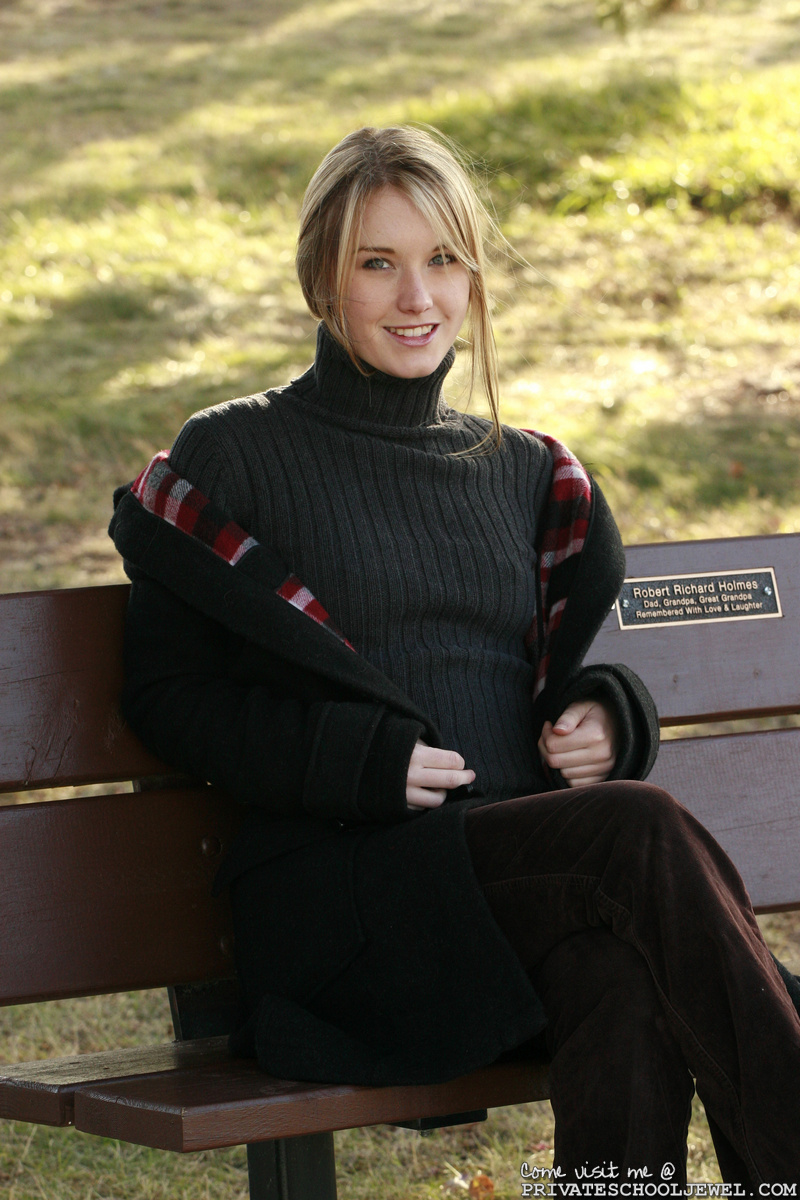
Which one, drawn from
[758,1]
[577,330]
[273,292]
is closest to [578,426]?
[577,330]

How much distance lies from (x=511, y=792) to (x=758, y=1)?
604 inches

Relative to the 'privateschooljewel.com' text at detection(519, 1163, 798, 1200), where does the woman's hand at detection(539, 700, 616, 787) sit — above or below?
above

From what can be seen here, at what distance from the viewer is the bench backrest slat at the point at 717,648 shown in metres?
2.72

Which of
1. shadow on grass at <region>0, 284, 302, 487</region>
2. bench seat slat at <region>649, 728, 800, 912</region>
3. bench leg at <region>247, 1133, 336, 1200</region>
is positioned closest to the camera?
bench leg at <region>247, 1133, 336, 1200</region>

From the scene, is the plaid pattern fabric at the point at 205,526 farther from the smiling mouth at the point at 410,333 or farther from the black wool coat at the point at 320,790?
the smiling mouth at the point at 410,333

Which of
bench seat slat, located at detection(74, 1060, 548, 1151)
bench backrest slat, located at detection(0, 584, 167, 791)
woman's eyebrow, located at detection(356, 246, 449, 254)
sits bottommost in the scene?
bench seat slat, located at detection(74, 1060, 548, 1151)

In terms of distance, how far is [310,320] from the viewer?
778cm

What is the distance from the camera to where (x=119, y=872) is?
92.3 inches

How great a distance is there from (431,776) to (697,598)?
0.91m

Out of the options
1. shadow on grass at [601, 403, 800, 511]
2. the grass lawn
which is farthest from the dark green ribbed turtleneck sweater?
shadow on grass at [601, 403, 800, 511]

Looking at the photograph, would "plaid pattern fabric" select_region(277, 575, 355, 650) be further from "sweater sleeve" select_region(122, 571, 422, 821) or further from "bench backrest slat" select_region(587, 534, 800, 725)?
"bench backrest slat" select_region(587, 534, 800, 725)

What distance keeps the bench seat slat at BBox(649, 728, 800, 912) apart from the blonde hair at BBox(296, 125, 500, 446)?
3.30 feet

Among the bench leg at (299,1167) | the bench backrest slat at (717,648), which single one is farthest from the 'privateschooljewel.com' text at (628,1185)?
the bench backrest slat at (717,648)

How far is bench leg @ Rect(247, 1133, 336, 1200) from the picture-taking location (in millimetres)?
2053
